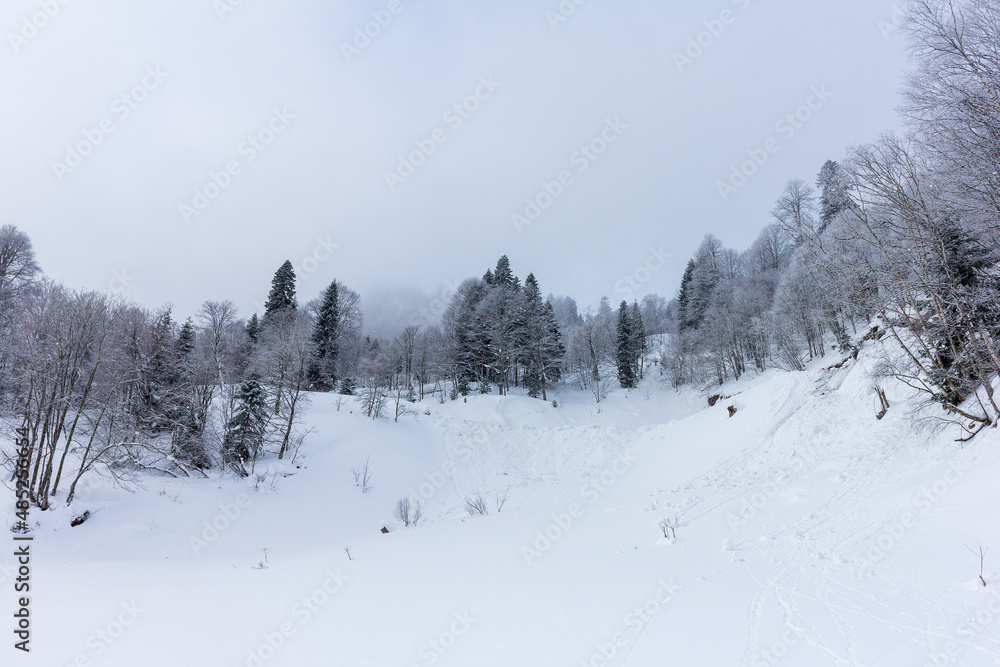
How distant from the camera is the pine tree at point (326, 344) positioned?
121ft

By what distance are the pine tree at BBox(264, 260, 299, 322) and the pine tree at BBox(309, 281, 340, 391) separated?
309cm

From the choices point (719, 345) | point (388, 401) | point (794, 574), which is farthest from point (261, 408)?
point (719, 345)

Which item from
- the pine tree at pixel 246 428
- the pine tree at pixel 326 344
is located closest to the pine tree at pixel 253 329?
the pine tree at pixel 326 344

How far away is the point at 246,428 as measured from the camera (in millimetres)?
18453

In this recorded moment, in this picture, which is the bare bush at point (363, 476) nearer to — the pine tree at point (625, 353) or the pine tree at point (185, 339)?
the pine tree at point (185, 339)

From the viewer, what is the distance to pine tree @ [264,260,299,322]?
1479 inches

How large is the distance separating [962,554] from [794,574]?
2.06m

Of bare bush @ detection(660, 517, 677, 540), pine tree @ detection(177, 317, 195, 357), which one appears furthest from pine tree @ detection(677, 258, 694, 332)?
pine tree @ detection(177, 317, 195, 357)

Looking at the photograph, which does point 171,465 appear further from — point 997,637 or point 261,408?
point 997,637

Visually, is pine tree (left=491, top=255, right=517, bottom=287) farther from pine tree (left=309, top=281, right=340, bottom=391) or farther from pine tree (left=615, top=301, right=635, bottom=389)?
pine tree (left=309, top=281, right=340, bottom=391)

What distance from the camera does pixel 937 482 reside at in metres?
7.41

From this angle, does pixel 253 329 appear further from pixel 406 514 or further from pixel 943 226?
pixel 943 226

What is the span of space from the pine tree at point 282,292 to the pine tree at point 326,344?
309 centimetres

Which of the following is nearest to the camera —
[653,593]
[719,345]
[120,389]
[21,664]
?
[21,664]
